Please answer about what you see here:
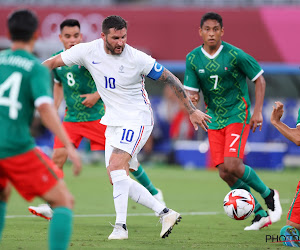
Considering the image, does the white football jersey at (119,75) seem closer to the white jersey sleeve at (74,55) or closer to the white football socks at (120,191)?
the white jersey sleeve at (74,55)

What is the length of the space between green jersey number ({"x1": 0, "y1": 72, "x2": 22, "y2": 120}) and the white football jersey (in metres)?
2.64

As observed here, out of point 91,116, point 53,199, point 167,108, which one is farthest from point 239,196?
point 167,108

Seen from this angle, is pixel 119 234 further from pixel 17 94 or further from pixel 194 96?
pixel 17 94

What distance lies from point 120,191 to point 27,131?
2537 millimetres

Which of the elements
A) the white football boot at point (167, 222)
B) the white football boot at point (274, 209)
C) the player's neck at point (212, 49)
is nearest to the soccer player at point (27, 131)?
the white football boot at point (167, 222)

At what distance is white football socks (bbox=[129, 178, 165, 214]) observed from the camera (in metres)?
8.14

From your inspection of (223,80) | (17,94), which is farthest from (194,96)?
(17,94)

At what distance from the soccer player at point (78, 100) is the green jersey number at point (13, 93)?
4.26 meters

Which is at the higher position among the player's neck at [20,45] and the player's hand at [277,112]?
the player's neck at [20,45]

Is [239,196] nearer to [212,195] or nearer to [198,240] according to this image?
[198,240]

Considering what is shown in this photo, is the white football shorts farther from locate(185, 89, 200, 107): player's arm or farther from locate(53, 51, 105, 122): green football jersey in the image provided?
locate(53, 51, 105, 122): green football jersey

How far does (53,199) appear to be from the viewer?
5.67m

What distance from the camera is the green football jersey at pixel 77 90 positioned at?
10073mm

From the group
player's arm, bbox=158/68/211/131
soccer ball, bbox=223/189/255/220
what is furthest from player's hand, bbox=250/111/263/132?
player's arm, bbox=158/68/211/131
